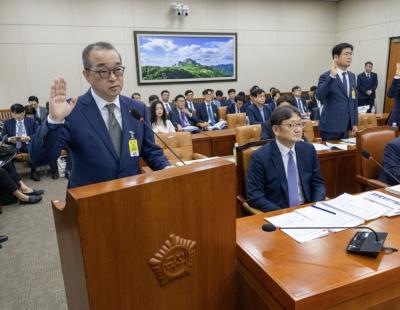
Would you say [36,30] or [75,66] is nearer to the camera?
[36,30]

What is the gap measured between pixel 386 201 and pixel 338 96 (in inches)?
73.3

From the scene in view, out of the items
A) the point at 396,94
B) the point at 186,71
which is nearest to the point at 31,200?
the point at 396,94

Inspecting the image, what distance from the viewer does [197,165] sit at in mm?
870

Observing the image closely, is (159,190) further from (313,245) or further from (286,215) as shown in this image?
(286,215)

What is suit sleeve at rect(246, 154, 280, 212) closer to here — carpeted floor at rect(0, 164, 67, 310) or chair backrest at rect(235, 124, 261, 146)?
carpeted floor at rect(0, 164, 67, 310)

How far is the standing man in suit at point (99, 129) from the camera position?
1213mm

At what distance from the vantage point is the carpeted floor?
202cm

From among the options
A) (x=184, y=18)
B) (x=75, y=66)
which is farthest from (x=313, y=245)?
(x=184, y=18)

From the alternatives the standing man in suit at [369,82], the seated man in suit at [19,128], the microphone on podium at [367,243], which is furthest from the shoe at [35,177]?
the standing man in suit at [369,82]

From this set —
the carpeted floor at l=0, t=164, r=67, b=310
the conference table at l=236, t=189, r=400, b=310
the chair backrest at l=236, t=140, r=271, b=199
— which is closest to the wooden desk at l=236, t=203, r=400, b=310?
the conference table at l=236, t=189, r=400, b=310

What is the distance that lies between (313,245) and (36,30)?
288 inches

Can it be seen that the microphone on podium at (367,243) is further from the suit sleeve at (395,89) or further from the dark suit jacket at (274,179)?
the suit sleeve at (395,89)

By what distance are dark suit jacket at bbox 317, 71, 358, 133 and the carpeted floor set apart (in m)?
2.86

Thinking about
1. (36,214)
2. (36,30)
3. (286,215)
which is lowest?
(36,214)
